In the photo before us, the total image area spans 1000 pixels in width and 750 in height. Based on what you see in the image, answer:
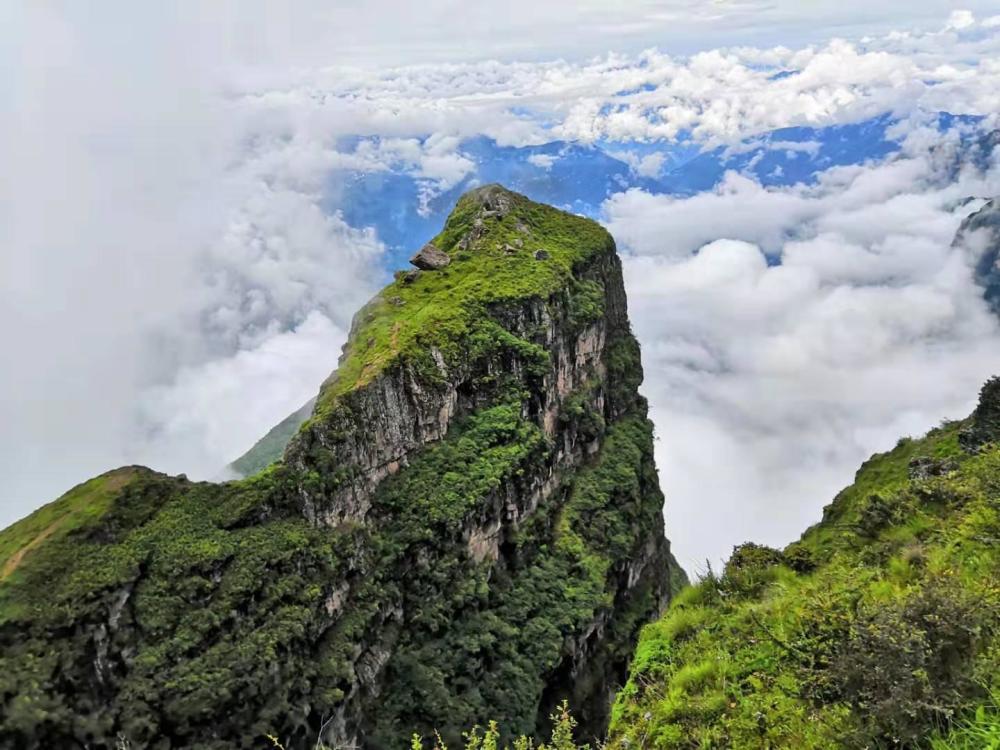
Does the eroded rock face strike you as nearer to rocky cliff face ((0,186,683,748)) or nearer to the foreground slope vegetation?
rocky cliff face ((0,186,683,748))

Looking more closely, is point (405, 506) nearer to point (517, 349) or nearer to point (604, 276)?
point (517, 349)

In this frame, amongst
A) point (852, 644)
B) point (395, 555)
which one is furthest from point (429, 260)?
point (852, 644)

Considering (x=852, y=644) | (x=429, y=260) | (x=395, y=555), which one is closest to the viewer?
(x=852, y=644)

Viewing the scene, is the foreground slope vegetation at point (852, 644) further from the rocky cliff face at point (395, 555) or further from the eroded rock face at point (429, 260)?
the eroded rock face at point (429, 260)

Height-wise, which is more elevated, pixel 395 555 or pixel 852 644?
pixel 395 555

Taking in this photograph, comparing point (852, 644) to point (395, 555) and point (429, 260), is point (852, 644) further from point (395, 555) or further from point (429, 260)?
point (429, 260)

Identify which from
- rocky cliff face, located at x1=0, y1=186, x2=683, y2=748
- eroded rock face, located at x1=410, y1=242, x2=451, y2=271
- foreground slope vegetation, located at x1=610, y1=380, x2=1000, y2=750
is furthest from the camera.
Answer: eroded rock face, located at x1=410, y1=242, x2=451, y2=271

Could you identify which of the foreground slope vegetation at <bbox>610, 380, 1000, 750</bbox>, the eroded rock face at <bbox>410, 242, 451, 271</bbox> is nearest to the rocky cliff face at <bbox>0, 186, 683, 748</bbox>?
the eroded rock face at <bbox>410, 242, 451, 271</bbox>
